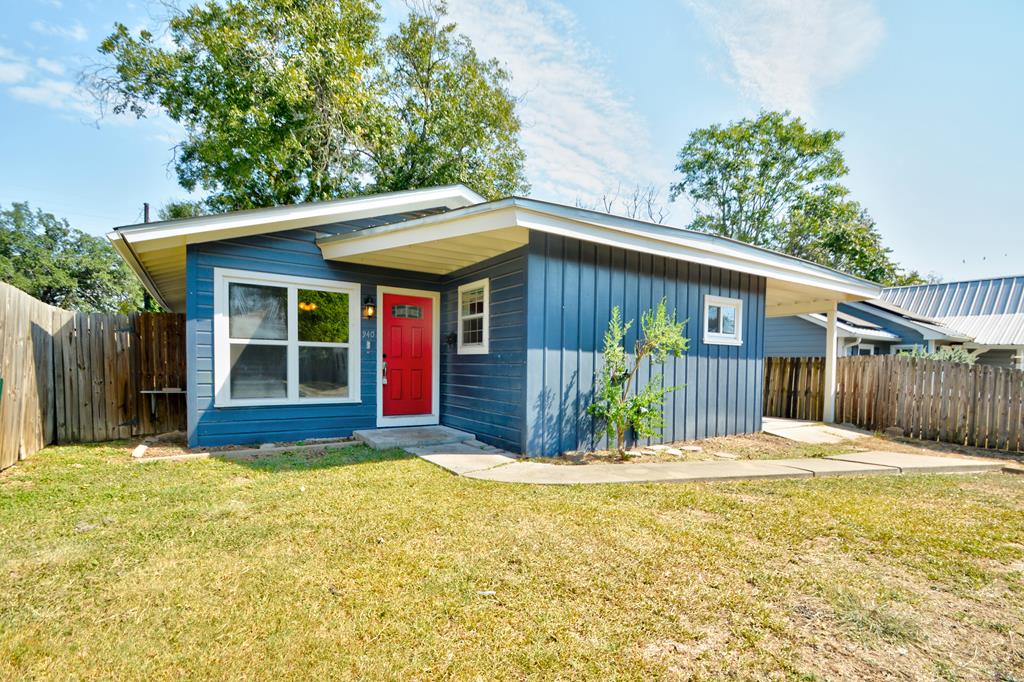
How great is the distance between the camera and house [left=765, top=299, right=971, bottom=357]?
44.2 feet

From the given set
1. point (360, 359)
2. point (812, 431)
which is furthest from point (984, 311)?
point (360, 359)

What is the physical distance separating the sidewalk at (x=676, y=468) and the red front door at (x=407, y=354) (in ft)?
5.15

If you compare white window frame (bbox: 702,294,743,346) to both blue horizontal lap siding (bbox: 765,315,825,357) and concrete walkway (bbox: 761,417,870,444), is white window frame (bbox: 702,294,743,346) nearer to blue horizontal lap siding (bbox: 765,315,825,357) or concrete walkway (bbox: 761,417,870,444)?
Answer: concrete walkway (bbox: 761,417,870,444)

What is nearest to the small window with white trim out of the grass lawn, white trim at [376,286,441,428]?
white trim at [376,286,441,428]

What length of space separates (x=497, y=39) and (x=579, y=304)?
13096mm

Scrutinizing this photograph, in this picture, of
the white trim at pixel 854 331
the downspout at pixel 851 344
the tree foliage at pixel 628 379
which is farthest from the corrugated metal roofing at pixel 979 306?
the tree foliage at pixel 628 379

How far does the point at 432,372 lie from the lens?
23.6ft

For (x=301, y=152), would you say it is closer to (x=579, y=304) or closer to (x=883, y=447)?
(x=579, y=304)

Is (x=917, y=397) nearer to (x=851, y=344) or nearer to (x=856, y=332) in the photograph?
(x=856, y=332)

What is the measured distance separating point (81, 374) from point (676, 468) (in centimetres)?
769

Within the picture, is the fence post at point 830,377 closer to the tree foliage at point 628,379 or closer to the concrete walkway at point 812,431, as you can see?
the concrete walkway at point 812,431

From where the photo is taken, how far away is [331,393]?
6414mm

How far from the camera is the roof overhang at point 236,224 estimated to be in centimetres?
495

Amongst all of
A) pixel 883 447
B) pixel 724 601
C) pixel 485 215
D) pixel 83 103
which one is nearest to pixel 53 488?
pixel 485 215
